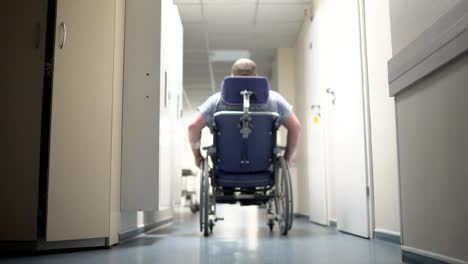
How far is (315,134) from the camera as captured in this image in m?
4.80

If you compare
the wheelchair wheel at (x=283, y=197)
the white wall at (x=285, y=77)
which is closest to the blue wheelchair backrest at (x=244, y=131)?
the wheelchair wheel at (x=283, y=197)

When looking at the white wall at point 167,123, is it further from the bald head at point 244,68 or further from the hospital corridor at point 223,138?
the bald head at point 244,68

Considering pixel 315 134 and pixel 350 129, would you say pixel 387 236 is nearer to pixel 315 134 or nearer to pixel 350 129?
pixel 350 129

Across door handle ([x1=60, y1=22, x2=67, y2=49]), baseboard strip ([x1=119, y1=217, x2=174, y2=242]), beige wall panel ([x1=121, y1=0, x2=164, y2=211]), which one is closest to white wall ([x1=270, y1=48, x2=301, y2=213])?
baseboard strip ([x1=119, y1=217, x2=174, y2=242])

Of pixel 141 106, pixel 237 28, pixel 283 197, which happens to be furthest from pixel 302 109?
pixel 141 106

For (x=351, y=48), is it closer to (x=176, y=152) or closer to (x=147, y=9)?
(x=147, y=9)

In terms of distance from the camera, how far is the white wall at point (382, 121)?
2.66 metres

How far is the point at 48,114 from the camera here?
2471 millimetres

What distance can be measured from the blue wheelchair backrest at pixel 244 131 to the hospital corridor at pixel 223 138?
0.01 meters

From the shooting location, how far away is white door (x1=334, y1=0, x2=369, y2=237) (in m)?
3.07

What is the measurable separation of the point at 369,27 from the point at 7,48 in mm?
2283

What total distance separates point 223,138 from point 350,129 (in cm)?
97

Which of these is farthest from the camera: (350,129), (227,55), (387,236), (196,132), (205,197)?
(227,55)

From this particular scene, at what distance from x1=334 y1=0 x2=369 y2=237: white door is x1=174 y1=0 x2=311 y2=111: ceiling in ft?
5.83
